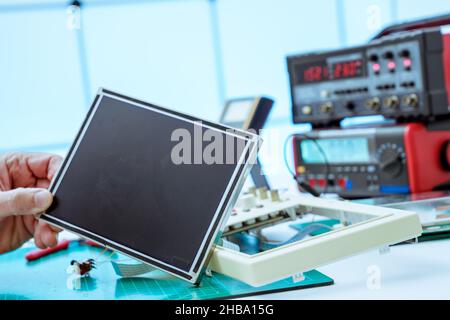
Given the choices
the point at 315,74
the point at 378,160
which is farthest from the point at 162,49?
the point at 378,160

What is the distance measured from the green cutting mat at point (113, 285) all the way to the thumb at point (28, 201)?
117 mm

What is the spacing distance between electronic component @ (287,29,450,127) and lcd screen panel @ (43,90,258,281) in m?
0.75

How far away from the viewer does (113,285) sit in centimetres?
85

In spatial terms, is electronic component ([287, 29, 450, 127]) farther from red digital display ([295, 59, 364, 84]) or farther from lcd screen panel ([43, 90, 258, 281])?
lcd screen panel ([43, 90, 258, 281])

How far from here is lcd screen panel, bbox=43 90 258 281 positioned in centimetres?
78

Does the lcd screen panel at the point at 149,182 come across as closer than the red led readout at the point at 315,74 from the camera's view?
→ Yes

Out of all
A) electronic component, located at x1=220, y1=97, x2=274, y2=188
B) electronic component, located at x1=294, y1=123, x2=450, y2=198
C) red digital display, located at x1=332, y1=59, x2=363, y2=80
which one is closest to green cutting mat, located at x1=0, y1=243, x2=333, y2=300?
electronic component, located at x1=220, y1=97, x2=274, y2=188

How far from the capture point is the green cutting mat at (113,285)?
0.77 m

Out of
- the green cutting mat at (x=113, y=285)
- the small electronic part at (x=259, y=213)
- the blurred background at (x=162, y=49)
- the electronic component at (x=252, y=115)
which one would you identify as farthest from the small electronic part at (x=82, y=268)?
the blurred background at (x=162, y=49)

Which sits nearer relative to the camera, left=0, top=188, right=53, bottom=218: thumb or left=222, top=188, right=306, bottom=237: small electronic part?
left=0, top=188, right=53, bottom=218: thumb

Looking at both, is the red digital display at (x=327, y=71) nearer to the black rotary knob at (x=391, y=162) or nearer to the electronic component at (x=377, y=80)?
the electronic component at (x=377, y=80)
